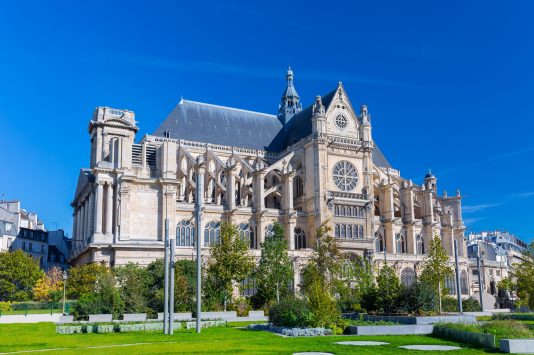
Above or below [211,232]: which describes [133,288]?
below

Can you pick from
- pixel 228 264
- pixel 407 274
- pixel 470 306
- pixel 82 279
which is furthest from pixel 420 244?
pixel 82 279

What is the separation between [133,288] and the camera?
1501 inches

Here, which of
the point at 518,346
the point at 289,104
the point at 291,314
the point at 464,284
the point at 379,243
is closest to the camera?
the point at 518,346

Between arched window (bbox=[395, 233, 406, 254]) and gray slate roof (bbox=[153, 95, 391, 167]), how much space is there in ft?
54.1

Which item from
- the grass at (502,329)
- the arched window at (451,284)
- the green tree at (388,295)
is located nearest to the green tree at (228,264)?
the green tree at (388,295)

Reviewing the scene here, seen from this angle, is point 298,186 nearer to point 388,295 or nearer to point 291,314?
point 388,295

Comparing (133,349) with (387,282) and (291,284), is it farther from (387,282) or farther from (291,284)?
(291,284)

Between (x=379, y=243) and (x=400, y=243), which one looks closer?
(x=379, y=243)

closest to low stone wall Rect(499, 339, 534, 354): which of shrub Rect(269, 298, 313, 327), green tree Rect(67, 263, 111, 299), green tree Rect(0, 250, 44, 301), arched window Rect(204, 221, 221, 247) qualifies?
shrub Rect(269, 298, 313, 327)

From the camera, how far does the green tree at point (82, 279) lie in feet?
148

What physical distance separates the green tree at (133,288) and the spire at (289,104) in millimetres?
39828

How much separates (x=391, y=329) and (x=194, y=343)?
28.5 feet

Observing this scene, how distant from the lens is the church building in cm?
5353

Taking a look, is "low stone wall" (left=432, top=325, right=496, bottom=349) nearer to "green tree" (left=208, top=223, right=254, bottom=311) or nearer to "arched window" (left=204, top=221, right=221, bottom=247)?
"green tree" (left=208, top=223, right=254, bottom=311)
